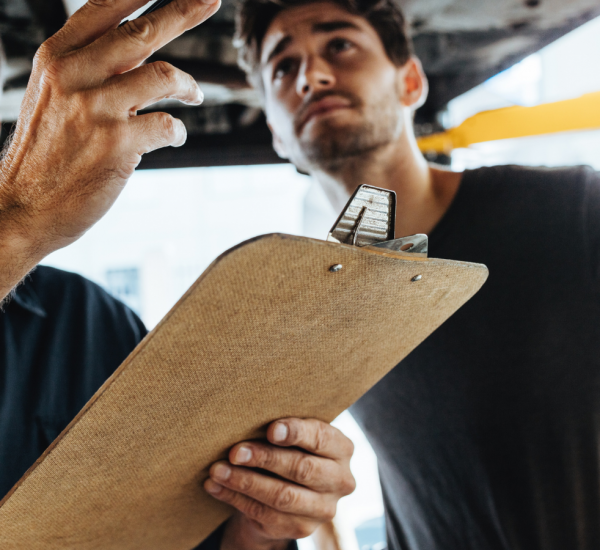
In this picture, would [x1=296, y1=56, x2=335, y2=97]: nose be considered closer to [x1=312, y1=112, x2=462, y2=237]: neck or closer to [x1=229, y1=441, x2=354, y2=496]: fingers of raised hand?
[x1=312, y1=112, x2=462, y2=237]: neck

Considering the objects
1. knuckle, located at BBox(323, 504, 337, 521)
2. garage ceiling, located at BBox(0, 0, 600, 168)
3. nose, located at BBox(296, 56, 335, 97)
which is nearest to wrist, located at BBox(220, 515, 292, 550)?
knuckle, located at BBox(323, 504, 337, 521)

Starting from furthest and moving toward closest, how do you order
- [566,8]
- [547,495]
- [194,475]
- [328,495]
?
[566,8] < [547,495] < [328,495] < [194,475]

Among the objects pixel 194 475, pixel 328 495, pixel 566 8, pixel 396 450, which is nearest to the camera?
pixel 194 475

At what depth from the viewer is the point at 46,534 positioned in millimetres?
645

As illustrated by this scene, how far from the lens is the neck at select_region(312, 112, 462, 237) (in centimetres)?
140

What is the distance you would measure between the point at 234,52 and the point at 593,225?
181cm

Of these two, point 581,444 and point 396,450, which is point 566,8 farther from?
point 396,450

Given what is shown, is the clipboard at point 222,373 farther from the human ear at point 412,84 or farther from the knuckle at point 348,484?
the human ear at point 412,84

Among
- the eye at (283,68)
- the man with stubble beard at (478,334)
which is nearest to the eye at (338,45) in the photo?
the man with stubble beard at (478,334)

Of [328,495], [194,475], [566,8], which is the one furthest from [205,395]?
[566,8]

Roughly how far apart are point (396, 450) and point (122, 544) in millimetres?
865

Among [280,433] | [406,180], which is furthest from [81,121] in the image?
[406,180]

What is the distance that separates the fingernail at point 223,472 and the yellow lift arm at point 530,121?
88.0 inches

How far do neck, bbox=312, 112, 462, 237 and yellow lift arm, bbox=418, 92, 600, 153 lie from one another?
3.65 ft
